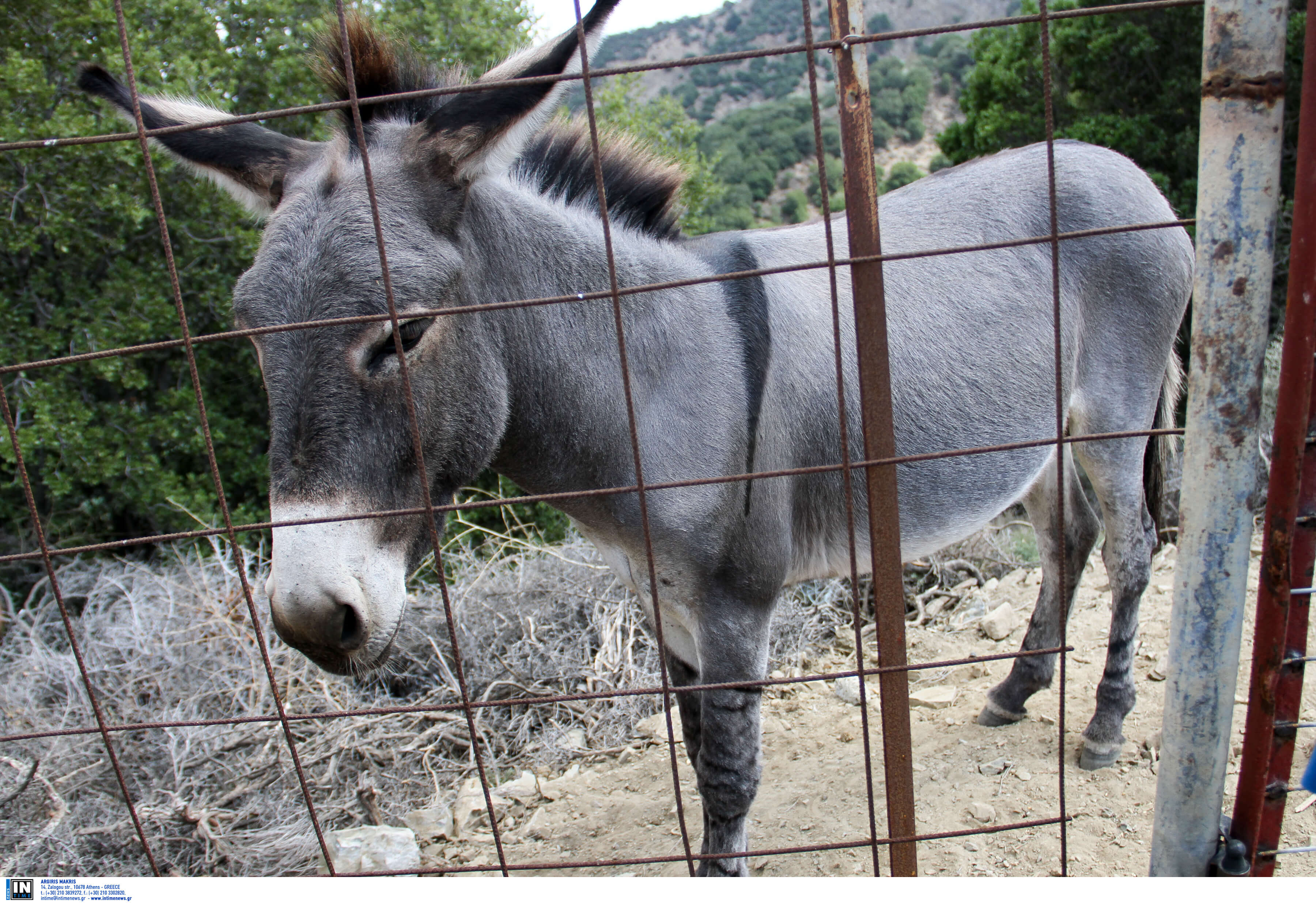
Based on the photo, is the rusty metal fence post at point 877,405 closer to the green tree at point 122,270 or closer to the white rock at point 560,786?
the white rock at point 560,786

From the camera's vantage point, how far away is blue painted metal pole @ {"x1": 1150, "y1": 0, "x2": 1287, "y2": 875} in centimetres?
142

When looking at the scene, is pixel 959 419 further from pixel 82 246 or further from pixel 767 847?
pixel 82 246

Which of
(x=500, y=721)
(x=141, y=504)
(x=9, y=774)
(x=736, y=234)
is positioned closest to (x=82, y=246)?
(x=141, y=504)

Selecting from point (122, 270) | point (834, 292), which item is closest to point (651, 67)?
point (834, 292)

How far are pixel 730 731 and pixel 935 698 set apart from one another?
190 centimetres

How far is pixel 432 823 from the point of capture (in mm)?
3287

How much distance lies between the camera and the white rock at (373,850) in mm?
2914

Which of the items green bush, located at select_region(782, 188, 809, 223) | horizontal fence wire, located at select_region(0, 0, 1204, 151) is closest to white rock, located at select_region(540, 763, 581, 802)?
horizontal fence wire, located at select_region(0, 0, 1204, 151)

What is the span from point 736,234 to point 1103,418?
150 centimetres

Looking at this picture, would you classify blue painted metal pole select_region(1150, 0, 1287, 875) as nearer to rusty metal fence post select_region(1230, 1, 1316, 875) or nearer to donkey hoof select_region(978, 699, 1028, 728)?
rusty metal fence post select_region(1230, 1, 1316, 875)

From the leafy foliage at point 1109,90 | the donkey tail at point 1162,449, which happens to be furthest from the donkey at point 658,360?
the leafy foliage at point 1109,90

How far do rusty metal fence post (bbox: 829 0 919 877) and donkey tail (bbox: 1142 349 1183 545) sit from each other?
6.86 feet

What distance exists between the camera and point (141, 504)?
6363 mm

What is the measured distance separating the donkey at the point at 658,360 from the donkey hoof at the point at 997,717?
390mm
